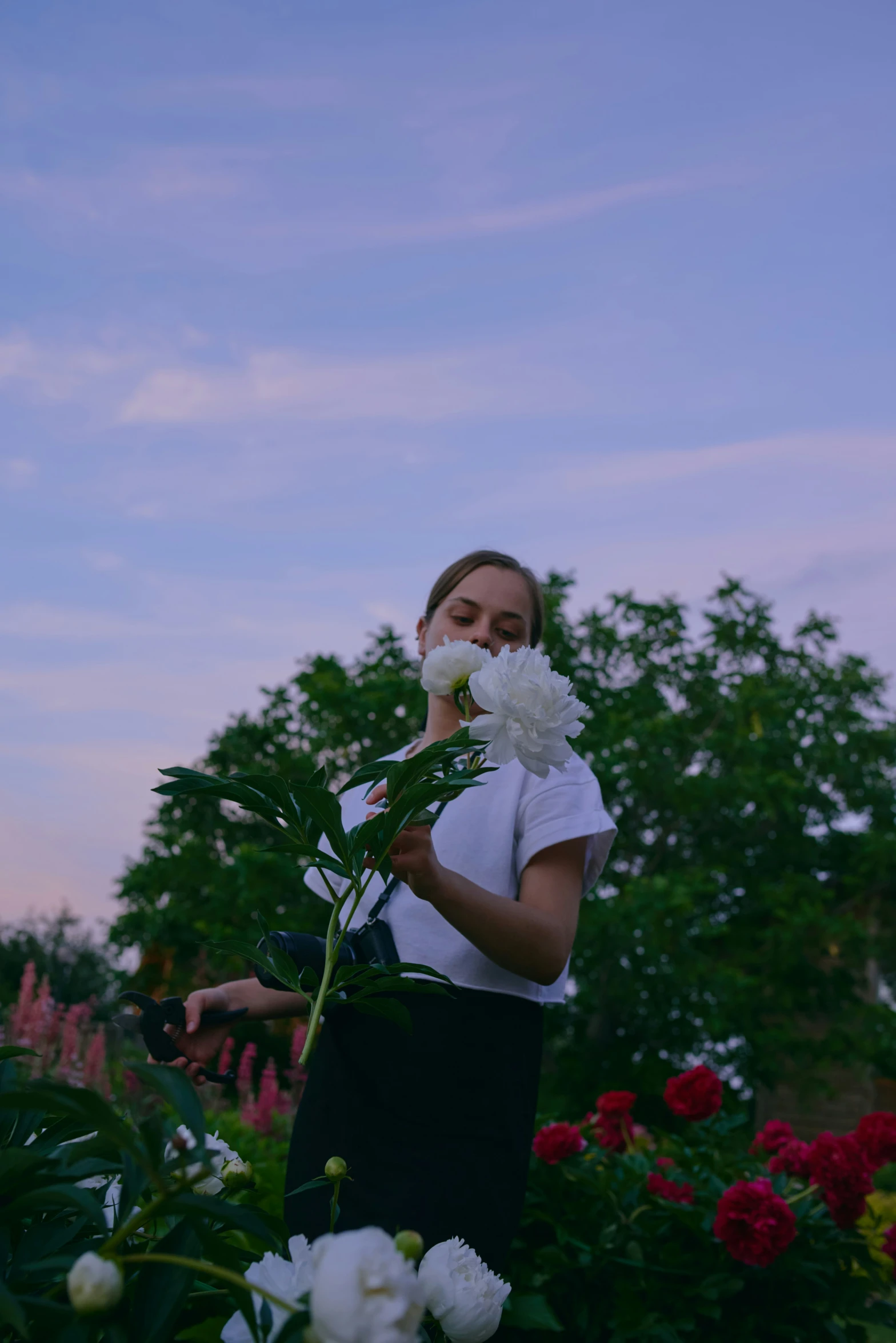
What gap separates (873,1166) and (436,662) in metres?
2.45

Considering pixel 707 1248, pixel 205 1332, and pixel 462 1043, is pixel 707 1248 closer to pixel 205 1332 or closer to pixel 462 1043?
pixel 462 1043

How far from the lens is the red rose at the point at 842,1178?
2715 millimetres

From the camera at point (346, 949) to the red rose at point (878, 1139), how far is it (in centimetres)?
206

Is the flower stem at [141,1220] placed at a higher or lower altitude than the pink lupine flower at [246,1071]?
higher

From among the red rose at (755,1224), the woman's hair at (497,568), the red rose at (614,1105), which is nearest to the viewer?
the woman's hair at (497,568)

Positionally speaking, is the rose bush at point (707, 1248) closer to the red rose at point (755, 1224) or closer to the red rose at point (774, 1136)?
the red rose at point (755, 1224)

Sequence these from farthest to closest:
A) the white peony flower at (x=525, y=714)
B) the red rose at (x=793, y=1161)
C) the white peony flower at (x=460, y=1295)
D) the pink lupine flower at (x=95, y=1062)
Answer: the pink lupine flower at (x=95, y=1062)
the red rose at (x=793, y=1161)
the white peony flower at (x=525, y=714)
the white peony flower at (x=460, y=1295)

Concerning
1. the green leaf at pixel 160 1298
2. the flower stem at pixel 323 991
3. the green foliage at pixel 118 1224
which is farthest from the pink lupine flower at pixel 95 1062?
the green leaf at pixel 160 1298

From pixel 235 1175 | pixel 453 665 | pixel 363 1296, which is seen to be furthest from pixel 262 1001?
pixel 363 1296

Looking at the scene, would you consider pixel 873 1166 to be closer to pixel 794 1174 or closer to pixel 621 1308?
pixel 794 1174

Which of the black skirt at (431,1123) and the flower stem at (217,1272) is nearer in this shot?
the flower stem at (217,1272)

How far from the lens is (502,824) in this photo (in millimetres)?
1607

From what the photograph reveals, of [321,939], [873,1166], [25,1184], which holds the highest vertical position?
[321,939]

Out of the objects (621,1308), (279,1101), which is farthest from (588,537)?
(621,1308)
